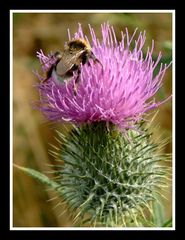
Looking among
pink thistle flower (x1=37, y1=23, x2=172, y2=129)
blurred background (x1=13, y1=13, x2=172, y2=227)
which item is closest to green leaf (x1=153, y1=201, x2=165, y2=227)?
pink thistle flower (x1=37, y1=23, x2=172, y2=129)

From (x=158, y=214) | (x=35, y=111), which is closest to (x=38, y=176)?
(x=158, y=214)

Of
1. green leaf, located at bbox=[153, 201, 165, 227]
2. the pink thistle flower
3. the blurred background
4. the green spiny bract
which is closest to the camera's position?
the pink thistle flower

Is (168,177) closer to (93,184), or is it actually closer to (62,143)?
(93,184)

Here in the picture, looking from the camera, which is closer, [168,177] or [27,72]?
[168,177]

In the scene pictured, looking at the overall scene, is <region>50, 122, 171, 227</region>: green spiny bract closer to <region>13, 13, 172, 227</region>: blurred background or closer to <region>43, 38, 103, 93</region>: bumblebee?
<region>43, 38, 103, 93</region>: bumblebee

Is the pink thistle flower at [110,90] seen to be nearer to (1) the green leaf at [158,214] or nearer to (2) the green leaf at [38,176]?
(2) the green leaf at [38,176]

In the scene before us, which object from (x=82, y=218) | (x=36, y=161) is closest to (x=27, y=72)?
(x=36, y=161)

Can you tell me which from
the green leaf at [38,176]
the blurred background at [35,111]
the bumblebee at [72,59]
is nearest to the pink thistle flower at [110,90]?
the bumblebee at [72,59]
